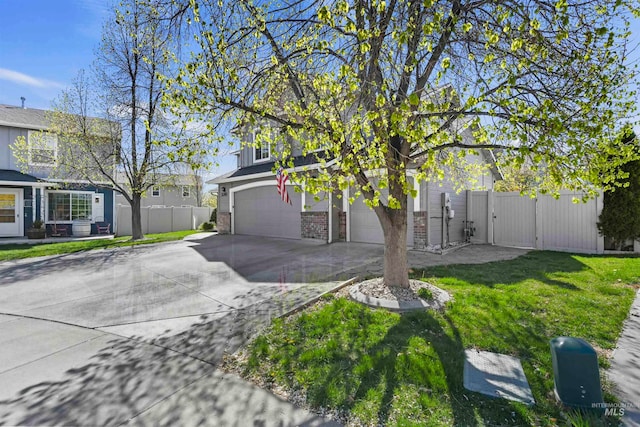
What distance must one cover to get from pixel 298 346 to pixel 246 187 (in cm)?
1259

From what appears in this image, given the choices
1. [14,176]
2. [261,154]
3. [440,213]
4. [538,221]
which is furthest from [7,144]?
[538,221]

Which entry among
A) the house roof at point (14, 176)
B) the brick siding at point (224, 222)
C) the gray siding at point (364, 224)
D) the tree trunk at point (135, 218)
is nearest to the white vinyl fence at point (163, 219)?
the house roof at point (14, 176)

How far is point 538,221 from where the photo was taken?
10.5 meters

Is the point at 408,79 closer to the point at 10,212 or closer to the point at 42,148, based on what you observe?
the point at 42,148

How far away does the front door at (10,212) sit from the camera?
15805 millimetres

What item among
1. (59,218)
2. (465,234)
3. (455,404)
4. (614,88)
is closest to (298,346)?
(455,404)

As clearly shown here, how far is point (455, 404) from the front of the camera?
8.41ft

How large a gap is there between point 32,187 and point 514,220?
22166 mm

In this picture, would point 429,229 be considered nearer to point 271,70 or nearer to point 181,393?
point 271,70

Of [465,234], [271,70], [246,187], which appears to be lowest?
[465,234]

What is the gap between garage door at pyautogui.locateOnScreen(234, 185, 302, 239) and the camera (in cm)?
1322

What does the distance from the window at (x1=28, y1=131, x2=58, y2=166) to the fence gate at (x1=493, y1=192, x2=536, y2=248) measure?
747 inches

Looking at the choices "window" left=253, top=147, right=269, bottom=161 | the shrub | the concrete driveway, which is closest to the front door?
the shrub

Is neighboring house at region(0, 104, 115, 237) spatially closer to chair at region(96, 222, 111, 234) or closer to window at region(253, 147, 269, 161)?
chair at region(96, 222, 111, 234)
